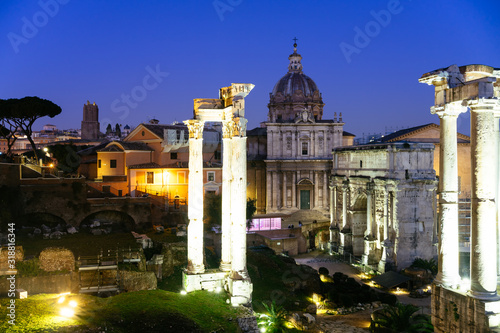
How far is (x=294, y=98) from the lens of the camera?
4597cm

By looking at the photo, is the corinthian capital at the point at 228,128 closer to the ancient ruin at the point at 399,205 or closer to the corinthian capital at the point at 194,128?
the corinthian capital at the point at 194,128

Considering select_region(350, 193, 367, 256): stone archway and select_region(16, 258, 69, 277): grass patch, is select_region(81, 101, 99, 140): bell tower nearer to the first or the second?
select_region(350, 193, 367, 256): stone archway

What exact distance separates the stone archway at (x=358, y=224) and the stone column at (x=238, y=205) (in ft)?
61.4

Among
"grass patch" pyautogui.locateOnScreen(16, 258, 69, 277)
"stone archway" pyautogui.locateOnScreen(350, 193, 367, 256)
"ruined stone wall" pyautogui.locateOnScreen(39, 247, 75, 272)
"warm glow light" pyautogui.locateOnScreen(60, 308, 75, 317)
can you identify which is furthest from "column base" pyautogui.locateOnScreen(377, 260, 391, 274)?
"warm glow light" pyautogui.locateOnScreen(60, 308, 75, 317)

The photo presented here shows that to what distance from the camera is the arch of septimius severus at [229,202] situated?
14258 millimetres

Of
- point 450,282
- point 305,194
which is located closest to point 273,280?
point 450,282

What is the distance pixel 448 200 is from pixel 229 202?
22.2 ft

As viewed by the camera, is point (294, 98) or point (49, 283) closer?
point (49, 283)

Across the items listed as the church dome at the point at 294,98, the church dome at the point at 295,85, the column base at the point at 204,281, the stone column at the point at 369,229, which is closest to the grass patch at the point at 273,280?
the column base at the point at 204,281

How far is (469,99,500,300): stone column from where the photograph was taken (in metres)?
11.6

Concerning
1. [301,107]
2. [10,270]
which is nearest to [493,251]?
[10,270]

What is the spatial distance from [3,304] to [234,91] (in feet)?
29.6

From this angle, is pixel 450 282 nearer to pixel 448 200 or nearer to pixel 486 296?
pixel 486 296

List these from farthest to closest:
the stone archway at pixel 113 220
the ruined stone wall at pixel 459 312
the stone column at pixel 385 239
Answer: the stone archway at pixel 113 220 < the stone column at pixel 385 239 < the ruined stone wall at pixel 459 312
